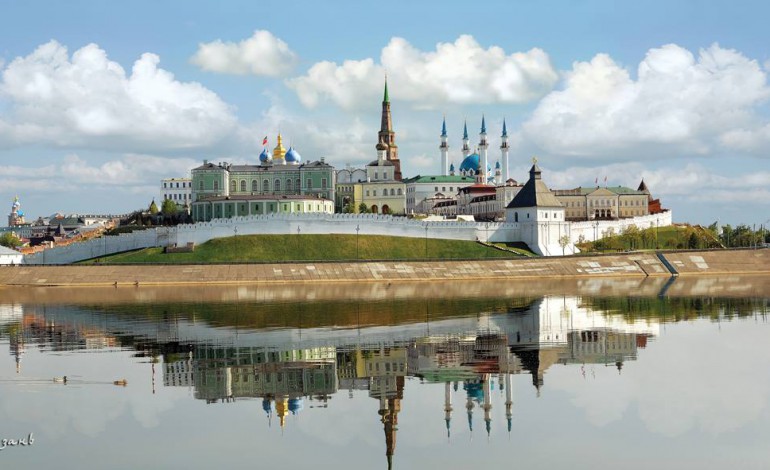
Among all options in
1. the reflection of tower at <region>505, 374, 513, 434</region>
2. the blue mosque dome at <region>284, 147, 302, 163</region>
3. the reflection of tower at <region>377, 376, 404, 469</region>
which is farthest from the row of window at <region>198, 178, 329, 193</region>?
the reflection of tower at <region>377, 376, 404, 469</region>

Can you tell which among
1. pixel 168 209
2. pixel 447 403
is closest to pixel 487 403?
pixel 447 403

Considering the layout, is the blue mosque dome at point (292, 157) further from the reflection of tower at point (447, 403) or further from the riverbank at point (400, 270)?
the reflection of tower at point (447, 403)

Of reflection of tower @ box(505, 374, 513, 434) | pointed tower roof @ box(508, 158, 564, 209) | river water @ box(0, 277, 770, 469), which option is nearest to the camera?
river water @ box(0, 277, 770, 469)

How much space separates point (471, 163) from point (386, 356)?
145014 millimetres

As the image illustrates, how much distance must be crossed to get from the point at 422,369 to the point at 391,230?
80.0 metres

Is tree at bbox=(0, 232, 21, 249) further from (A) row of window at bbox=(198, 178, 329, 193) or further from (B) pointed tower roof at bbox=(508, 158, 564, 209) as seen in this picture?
(B) pointed tower roof at bbox=(508, 158, 564, 209)

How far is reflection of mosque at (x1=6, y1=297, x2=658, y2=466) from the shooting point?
3195cm

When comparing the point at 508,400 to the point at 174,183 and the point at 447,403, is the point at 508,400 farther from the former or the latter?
the point at 174,183

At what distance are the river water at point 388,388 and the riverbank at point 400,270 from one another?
3113 cm

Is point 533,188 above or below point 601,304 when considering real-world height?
above

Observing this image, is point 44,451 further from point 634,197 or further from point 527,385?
point 634,197

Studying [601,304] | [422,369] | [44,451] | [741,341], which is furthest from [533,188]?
[44,451]

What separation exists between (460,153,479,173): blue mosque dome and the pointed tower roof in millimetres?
Answer: 60219

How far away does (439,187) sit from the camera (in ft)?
550
